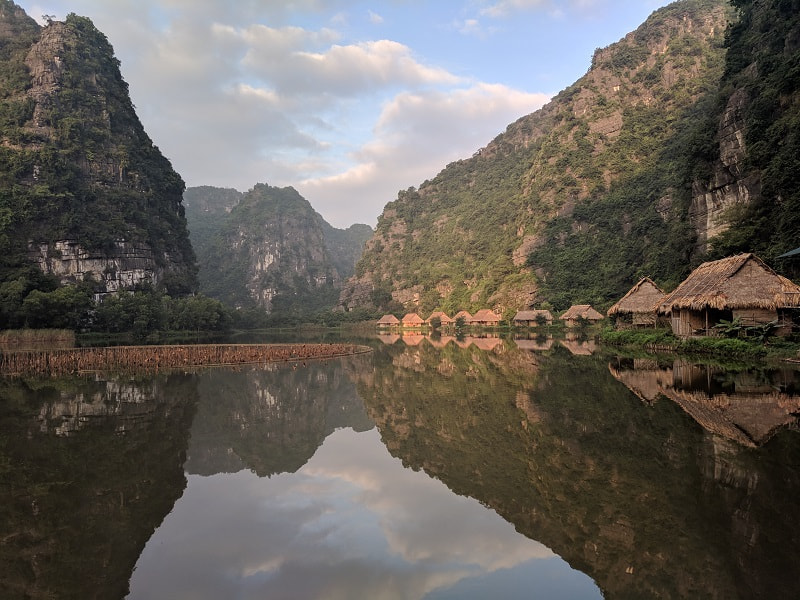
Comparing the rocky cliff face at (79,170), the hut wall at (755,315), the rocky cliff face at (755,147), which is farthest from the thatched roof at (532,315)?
the rocky cliff face at (79,170)

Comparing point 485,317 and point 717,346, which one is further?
point 485,317

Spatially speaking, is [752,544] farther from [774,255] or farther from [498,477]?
[774,255]

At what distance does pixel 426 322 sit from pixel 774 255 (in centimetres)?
6263

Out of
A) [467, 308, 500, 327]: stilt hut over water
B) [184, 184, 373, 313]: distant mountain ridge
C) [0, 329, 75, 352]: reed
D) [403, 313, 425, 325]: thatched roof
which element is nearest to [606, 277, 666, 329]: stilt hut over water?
[467, 308, 500, 327]: stilt hut over water

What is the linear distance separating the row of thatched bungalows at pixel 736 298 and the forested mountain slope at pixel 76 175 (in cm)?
4708

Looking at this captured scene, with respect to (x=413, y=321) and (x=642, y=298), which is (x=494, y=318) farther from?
(x=642, y=298)

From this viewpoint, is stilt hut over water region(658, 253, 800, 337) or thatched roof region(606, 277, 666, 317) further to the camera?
thatched roof region(606, 277, 666, 317)

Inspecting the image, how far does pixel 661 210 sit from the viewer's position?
55500mm

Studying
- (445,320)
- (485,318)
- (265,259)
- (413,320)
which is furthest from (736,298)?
(265,259)

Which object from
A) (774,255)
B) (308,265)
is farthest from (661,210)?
(308,265)

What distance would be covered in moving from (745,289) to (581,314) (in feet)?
110

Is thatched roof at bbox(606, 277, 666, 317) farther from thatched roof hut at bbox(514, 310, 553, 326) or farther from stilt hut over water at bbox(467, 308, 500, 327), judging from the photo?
stilt hut over water at bbox(467, 308, 500, 327)

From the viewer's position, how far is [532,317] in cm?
6012

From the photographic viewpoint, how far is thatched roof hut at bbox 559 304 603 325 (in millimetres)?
51519
